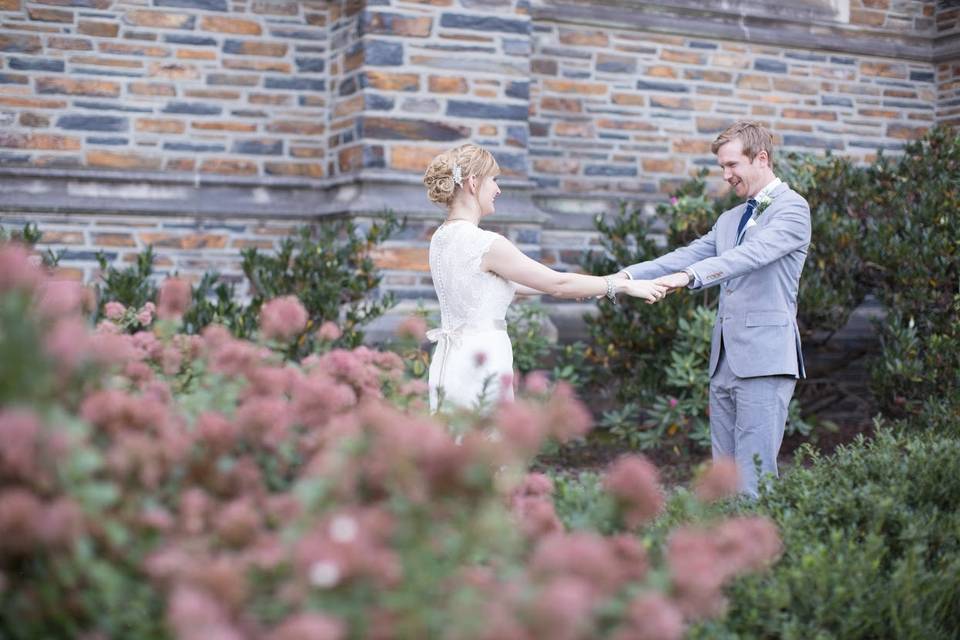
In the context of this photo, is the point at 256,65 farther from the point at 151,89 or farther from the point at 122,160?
the point at 122,160

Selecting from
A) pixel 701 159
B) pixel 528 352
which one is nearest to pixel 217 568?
pixel 528 352

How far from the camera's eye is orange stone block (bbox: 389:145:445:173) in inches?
311

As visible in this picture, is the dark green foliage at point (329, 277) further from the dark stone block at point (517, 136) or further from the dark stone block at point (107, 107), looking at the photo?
the dark stone block at point (107, 107)

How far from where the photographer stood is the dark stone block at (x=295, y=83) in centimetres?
854

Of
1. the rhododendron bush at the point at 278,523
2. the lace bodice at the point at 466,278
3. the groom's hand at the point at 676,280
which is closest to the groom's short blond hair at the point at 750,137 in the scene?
the groom's hand at the point at 676,280

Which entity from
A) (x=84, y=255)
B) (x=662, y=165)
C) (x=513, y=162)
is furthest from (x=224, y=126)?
(x=662, y=165)

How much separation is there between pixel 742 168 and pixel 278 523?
3.51 m

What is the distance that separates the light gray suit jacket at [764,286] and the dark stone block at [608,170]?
4.27 metres

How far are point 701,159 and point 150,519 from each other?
844 centimetres

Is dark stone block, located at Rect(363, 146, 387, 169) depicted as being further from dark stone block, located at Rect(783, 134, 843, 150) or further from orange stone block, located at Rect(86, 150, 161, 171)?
dark stone block, located at Rect(783, 134, 843, 150)

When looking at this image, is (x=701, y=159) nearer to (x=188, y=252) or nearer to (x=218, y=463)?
(x=188, y=252)

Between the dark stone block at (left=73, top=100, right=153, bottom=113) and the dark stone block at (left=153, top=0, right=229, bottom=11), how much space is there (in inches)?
31.3

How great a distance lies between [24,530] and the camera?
1.81m

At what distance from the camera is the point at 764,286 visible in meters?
5.05
